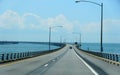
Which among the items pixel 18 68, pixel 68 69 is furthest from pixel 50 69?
pixel 18 68

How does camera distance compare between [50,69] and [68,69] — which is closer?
[50,69]

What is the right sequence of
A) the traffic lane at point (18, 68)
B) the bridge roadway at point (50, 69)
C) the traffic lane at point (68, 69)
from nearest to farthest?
the traffic lane at point (18, 68), the bridge roadway at point (50, 69), the traffic lane at point (68, 69)

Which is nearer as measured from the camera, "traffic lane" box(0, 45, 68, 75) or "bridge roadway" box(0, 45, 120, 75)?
"traffic lane" box(0, 45, 68, 75)

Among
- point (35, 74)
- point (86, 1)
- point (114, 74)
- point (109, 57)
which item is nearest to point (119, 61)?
point (109, 57)

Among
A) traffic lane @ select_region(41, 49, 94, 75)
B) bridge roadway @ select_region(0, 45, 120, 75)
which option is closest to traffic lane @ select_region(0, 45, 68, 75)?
bridge roadway @ select_region(0, 45, 120, 75)

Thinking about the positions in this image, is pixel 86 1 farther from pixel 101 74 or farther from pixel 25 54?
pixel 101 74

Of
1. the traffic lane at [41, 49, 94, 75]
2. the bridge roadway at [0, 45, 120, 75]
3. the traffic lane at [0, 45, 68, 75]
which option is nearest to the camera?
the traffic lane at [0, 45, 68, 75]

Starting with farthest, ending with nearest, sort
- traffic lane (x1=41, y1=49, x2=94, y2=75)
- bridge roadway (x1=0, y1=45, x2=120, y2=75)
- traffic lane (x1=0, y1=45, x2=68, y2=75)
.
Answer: traffic lane (x1=41, y1=49, x2=94, y2=75), bridge roadway (x1=0, y1=45, x2=120, y2=75), traffic lane (x1=0, y1=45, x2=68, y2=75)

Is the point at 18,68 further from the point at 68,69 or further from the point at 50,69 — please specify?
the point at 68,69

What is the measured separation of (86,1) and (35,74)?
36.8 meters

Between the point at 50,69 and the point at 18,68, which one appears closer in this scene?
the point at 50,69

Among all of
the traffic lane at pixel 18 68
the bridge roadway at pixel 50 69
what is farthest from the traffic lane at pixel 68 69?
the traffic lane at pixel 18 68

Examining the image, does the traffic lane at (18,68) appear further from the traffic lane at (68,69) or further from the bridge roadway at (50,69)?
the traffic lane at (68,69)

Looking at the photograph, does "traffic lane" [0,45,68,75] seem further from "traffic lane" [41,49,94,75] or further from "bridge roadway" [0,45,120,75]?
"traffic lane" [41,49,94,75]
